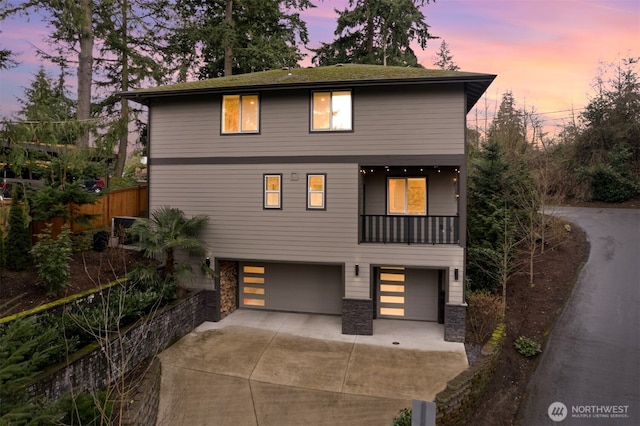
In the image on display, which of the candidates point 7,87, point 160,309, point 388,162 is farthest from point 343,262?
point 7,87

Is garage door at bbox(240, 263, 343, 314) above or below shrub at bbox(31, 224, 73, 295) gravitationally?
below

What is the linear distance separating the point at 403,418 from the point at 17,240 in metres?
9.88

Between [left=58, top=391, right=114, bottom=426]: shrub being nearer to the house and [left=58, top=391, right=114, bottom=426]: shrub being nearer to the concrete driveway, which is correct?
the concrete driveway

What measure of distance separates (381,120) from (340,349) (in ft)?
21.1

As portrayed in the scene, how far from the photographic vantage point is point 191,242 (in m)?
10.2

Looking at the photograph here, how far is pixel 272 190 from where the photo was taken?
36.0ft

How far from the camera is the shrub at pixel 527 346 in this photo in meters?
9.01

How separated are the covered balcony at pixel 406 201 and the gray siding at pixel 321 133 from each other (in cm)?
105

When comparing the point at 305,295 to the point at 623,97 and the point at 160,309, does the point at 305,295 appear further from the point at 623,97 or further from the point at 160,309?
the point at 623,97

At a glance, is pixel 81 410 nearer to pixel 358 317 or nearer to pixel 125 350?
pixel 125 350

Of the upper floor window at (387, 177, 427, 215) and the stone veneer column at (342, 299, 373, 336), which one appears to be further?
the upper floor window at (387, 177, 427, 215)

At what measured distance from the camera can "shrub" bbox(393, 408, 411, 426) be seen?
6309 mm

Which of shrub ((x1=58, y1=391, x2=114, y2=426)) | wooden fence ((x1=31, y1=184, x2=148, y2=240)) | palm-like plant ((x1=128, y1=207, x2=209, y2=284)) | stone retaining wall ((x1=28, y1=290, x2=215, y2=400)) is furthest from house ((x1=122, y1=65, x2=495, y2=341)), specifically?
shrub ((x1=58, y1=391, x2=114, y2=426))

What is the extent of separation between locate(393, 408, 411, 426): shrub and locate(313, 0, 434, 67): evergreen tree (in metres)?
18.7
